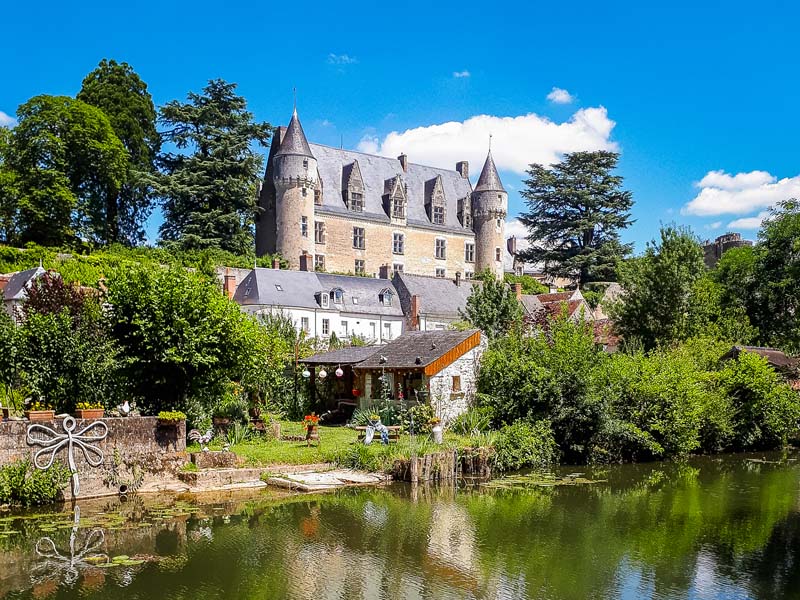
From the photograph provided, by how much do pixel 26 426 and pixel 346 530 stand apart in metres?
7.72

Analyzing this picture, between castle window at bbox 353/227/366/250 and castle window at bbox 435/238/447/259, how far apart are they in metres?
7.51

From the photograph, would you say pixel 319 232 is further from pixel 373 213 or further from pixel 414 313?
pixel 414 313

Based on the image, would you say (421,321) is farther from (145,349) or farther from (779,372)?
(145,349)

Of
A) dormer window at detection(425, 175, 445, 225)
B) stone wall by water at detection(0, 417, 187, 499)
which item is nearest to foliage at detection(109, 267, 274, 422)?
stone wall by water at detection(0, 417, 187, 499)

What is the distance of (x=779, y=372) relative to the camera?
3281cm

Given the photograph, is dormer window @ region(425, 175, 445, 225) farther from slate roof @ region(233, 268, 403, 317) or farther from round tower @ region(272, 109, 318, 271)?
slate roof @ region(233, 268, 403, 317)

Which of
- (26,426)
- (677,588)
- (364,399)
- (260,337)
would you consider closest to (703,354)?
(364,399)

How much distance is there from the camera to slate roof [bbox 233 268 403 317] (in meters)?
42.5

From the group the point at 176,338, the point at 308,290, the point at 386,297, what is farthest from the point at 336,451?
the point at 386,297

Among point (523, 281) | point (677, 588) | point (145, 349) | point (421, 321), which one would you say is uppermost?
point (523, 281)

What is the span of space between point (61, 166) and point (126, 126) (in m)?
7.19

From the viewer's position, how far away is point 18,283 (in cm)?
3425

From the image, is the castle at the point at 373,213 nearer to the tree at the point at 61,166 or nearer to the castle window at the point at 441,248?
the castle window at the point at 441,248

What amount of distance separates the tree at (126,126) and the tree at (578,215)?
2943 cm
